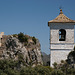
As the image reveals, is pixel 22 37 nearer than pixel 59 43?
No

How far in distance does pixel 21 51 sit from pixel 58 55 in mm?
7835

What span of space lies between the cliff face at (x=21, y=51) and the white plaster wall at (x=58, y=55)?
610 cm

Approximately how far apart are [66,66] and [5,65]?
7618mm

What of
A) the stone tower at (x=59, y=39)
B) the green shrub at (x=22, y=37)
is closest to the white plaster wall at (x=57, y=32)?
the stone tower at (x=59, y=39)

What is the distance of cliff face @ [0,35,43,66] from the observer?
32781 millimetres

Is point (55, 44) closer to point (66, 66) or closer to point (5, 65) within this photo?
point (66, 66)

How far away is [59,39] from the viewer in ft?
92.5

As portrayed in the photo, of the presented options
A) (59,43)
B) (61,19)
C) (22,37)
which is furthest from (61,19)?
(22,37)

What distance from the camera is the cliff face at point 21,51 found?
32781 millimetres

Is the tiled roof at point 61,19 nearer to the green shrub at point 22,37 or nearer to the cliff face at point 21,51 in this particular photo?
the cliff face at point 21,51

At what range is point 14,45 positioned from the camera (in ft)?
111

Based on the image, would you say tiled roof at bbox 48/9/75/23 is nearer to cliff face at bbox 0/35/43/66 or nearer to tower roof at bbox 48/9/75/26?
tower roof at bbox 48/9/75/26

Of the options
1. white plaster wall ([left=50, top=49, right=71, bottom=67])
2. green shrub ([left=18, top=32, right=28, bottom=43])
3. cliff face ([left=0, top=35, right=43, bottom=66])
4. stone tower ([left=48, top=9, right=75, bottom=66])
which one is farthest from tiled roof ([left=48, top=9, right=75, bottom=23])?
green shrub ([left=18, top=32, right=28, bottom=43])

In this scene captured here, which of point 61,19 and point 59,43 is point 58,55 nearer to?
point 59,43
